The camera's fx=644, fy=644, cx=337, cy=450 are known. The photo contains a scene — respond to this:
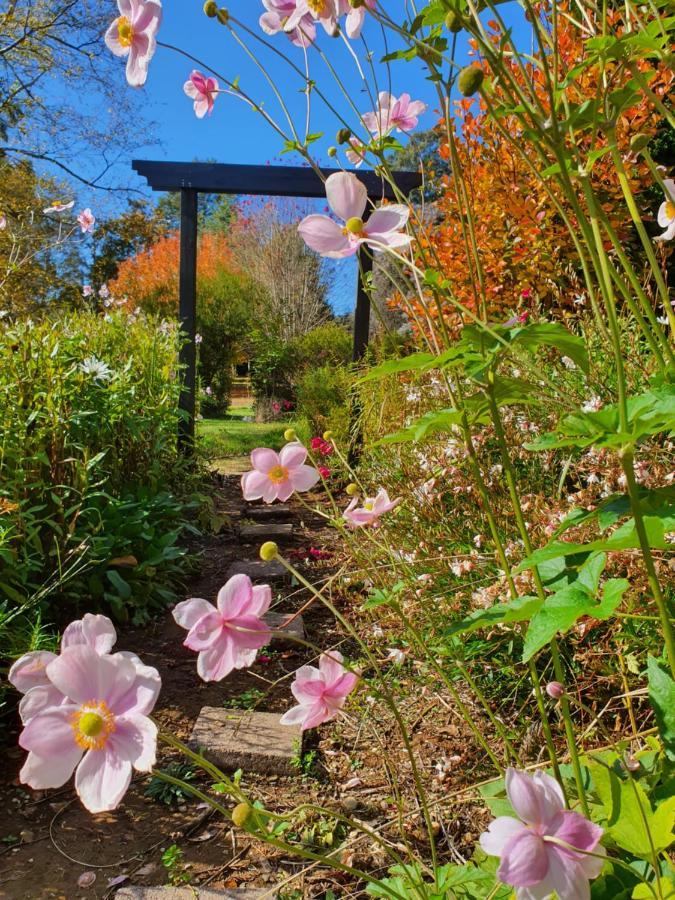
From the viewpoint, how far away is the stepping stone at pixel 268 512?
4.47 m

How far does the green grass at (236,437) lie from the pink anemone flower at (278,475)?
4.15 metres

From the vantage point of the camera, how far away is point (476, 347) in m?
0.76

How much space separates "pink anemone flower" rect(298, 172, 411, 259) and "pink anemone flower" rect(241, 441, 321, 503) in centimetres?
31

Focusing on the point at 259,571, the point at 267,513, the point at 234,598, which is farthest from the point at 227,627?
the point at 267,513

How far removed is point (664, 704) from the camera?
0.81 m

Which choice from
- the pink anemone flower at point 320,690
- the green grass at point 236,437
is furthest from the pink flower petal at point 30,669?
the green grass at point 236,437

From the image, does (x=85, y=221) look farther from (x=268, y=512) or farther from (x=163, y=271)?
(x=163, y=271)

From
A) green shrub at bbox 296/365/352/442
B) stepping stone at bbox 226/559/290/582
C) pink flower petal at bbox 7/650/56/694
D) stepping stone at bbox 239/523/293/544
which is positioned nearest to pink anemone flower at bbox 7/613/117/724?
pink flower petal at bbox 7/650/56/694

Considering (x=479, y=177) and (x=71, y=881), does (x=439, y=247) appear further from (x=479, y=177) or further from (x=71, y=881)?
(x=71, y=881)

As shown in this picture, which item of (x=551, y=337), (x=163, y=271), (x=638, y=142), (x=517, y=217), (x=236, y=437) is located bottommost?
(x=236, y=437)

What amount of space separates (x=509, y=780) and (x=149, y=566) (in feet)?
8.06

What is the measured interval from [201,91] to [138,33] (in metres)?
0.39

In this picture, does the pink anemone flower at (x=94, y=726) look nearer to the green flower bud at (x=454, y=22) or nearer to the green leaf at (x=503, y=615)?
the green leaf at (x=503, y=615)

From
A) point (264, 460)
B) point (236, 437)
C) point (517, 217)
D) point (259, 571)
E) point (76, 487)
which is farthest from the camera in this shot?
point (236, 437)
